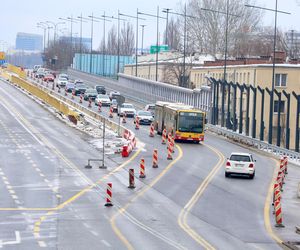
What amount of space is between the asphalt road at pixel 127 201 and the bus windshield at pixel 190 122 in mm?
1707

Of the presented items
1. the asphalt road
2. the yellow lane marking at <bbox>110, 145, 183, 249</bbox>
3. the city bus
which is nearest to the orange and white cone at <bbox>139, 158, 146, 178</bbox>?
the asphalt road

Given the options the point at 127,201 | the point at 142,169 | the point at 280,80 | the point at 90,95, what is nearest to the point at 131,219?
the point at 127,201

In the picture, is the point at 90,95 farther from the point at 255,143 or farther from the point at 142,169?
the point at 142,169

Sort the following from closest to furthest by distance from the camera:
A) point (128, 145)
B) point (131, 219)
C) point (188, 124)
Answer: point (131, 219), point (128, 145), point (188, 124)

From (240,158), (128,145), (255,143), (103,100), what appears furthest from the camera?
(103,100)

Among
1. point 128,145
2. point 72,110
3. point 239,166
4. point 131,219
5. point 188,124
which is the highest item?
point 188,124

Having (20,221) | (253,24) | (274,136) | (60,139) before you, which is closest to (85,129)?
(60,139)

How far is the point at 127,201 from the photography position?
34281mm

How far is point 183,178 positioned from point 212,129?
1265 inches

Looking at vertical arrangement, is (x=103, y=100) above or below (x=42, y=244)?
below

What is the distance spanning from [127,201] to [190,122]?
2789cm

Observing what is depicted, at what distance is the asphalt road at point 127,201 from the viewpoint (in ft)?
85.3

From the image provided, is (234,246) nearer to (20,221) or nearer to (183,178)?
(20,221)

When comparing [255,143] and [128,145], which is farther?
[255,143]
